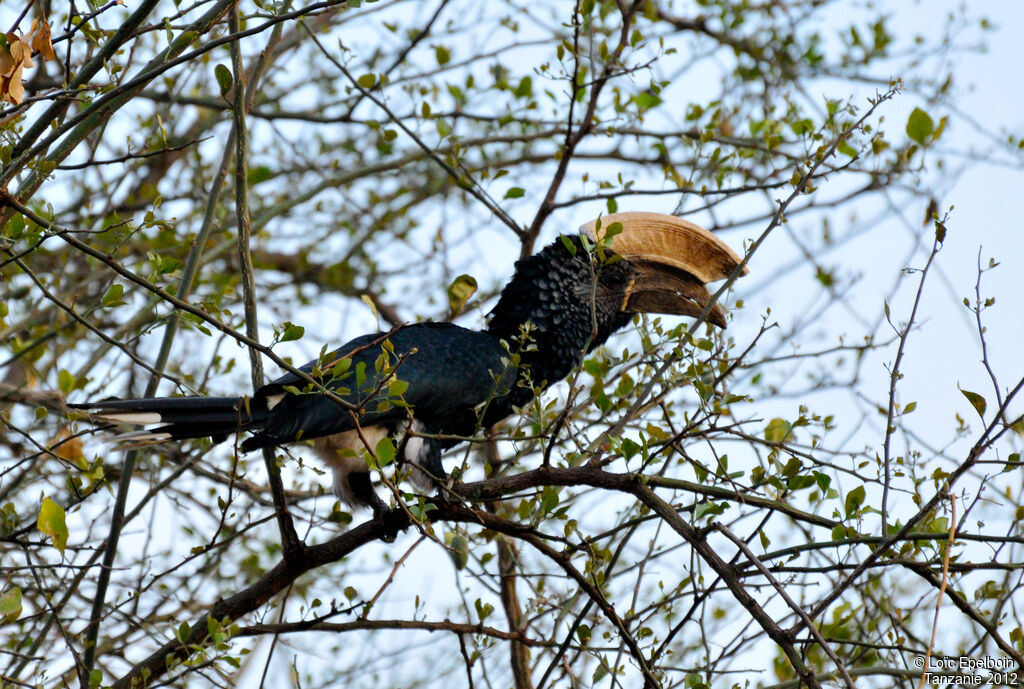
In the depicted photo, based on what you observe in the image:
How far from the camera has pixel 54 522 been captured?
281 cm

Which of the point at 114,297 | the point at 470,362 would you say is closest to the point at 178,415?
the point at 114,297

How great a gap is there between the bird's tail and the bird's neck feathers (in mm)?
1390

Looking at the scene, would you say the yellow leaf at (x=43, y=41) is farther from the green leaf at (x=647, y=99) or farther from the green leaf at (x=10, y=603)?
the green leaf at (x=647, y=99)

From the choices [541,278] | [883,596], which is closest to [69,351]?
[541,278]

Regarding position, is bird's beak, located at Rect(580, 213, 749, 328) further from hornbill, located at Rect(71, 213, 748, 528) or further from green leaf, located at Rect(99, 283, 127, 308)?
green leaf, located at Rect(99, 283, 127, 308)

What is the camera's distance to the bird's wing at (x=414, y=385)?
3598 mm

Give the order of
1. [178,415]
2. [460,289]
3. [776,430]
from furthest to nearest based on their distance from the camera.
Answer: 1. [776,430]
2. [178,415]
3. [460,289]

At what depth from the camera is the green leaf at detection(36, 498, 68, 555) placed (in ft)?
9.18

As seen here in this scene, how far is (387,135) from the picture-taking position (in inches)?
190

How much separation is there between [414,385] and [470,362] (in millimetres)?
307

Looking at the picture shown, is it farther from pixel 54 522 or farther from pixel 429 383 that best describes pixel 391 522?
pixel 54 522

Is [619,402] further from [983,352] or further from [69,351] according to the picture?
[69,351]

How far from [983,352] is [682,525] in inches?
34.4

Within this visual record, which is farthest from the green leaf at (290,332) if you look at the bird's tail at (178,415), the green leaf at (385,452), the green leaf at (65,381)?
the green leaf at (65,381)
